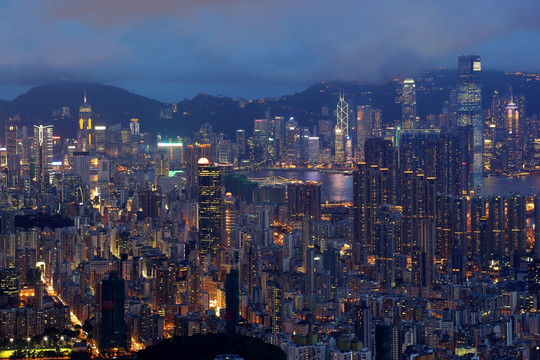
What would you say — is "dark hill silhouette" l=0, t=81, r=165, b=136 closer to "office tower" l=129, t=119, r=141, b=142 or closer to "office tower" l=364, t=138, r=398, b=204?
"office tower" l=129, t=119, r=141, b=142

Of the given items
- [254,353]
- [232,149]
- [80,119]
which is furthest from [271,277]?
[80,119]

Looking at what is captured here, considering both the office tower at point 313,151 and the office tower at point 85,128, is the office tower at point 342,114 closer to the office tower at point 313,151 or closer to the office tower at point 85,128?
the office tower at point 313,151

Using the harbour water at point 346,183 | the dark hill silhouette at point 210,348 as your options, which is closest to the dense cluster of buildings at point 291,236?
the dark hill silhouette at point 210,348

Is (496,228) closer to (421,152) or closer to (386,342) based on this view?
(421,152)

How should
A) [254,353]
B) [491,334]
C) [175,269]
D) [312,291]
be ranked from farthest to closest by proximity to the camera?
[175,269] < [312,291] < [491,334] < [254,353]

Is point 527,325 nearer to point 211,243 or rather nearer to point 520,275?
point 520,275
